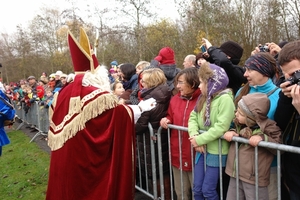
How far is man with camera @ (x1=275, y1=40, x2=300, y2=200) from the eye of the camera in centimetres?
207

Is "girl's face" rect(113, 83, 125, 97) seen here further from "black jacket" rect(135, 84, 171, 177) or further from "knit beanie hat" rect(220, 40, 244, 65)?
Result: "knit beanie hat" rect(220, 40, 244, 65)

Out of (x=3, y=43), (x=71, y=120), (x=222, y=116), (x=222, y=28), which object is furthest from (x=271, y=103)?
(x=3, y=43)

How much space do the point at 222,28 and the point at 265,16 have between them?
3499 mm

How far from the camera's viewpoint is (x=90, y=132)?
309cm

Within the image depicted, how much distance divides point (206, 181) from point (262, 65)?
1329mm

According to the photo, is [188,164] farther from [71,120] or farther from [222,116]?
[71,120]

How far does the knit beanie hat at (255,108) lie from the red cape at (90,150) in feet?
4.48

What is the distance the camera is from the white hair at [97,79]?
3.12 meters

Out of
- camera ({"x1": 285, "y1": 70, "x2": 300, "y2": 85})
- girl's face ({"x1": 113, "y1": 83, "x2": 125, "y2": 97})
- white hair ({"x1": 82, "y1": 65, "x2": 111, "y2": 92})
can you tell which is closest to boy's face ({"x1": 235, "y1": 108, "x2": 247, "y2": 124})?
camera ({"x1": 285, "y1": 70, "x2": 300, "y2": 85})

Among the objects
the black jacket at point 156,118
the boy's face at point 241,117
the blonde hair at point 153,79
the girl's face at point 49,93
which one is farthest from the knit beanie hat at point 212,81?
the girl's face at point 49,93

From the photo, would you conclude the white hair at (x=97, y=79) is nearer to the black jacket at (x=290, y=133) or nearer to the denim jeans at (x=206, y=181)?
the denim jeans at (x=206, y=181)

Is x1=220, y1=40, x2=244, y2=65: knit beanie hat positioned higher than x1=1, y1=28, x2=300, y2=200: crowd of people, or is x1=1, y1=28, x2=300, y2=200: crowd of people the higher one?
x1=220, y1=40, x2=244, y2=65: knit beanie hat

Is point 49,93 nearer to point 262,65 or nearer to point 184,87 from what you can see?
point 184,87

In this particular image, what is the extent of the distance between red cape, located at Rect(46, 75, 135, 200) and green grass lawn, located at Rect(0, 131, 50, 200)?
224 centimetres
